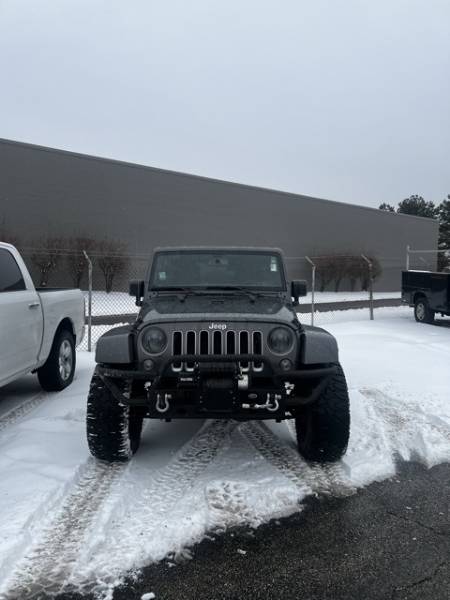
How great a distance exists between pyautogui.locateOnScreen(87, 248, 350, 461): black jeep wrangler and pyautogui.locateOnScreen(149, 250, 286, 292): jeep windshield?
34.3 inches

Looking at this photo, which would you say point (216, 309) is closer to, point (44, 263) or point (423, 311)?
point (423, 311)

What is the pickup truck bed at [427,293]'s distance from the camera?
13219 mm

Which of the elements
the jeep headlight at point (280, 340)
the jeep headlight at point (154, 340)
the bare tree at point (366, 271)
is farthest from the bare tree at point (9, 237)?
the bare tree at point (366, 271)

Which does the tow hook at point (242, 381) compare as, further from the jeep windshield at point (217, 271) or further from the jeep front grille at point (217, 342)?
the jeep windshield at point (217, 271)

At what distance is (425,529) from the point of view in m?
3.18

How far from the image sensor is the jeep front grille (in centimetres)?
379

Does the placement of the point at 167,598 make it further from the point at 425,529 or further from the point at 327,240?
the point at 327,240

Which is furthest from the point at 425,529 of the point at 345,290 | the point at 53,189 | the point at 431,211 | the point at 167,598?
the point at 431,211

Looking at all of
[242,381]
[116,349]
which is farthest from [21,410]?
[242,381]

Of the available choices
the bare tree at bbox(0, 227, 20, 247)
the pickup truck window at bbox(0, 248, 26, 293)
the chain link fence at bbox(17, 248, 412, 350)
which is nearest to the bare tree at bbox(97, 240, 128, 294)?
the chain link fence at bbox(17, 248, 412, 350)

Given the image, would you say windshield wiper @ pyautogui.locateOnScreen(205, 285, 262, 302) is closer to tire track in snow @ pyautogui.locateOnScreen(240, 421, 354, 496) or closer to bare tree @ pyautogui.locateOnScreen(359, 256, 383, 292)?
tire track in snow @ pyautogui.locateOnScreen(240, 421, 354, 496)

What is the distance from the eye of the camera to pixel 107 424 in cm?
386

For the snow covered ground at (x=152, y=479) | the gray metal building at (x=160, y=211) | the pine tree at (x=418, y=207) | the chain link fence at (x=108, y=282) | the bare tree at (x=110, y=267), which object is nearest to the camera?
the snow covered ground at (x=152, y=479)

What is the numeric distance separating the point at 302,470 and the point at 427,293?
1112cm
